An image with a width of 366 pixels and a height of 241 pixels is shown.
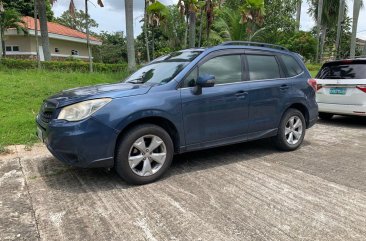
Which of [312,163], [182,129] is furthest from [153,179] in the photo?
[312,163]

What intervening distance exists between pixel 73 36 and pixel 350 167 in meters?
26.7

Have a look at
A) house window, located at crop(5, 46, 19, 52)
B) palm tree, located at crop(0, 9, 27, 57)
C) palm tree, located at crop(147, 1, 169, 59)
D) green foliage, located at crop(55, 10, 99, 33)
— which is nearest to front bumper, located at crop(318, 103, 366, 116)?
palm tree, located at crop(147, 1, 169, 59)

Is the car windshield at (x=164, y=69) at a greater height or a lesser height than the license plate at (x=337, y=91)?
greater

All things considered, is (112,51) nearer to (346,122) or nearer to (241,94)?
(346,122)

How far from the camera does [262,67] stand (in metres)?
5.71

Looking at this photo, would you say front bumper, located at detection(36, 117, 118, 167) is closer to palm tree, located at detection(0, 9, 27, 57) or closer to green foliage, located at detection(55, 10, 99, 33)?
palm tree, located at detection(0, 9, 27, 57)

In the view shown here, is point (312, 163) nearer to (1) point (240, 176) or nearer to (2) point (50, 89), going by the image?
(1) point (240, 176)

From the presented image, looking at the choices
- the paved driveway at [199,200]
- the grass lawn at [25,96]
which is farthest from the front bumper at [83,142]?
the grass lawn at [25,96]

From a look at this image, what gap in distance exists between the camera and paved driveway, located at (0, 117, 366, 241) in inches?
130

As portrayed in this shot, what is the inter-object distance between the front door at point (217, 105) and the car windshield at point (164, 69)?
233 mm

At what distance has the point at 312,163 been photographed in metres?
A: 5.34

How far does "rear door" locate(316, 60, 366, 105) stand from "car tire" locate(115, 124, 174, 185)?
5292 mm

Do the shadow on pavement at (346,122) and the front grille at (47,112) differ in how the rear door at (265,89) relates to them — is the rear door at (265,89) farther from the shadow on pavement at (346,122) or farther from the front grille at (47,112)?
the shadow on pavement at (346,122)

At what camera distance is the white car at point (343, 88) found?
26.1 feet
